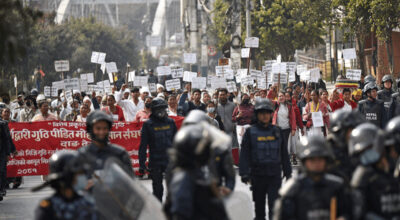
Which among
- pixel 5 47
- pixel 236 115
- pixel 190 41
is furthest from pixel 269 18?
Answer: pixel 5 47

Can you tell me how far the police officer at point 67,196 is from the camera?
229 inches

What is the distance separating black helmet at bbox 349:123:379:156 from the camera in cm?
581

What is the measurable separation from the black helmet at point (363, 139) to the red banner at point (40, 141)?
1033 cm

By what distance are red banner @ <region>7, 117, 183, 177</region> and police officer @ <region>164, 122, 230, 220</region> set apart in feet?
34.7

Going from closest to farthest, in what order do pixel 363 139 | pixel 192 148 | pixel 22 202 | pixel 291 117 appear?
pixel 192 148 → pixel 363 139 → pixel 22 202 → pixel 291 117

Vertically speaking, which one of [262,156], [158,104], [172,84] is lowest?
[262,156]

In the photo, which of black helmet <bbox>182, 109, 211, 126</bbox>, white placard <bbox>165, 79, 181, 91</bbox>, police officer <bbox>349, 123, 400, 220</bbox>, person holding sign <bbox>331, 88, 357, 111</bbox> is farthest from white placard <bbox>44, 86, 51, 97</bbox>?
police officer <bbox>349, 123, 400, 220</bbox>

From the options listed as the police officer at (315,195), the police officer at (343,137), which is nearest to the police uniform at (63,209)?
the police officer at (315,195)

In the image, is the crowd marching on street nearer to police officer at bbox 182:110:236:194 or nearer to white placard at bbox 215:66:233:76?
police officer at bbox 182:110:236:194

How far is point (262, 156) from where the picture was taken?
9344mm

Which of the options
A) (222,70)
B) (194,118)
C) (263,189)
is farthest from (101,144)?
(222,70)

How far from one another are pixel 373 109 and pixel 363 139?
29.4 feet

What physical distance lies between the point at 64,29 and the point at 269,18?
3234 centimetres

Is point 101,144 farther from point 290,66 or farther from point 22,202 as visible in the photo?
point 290,66
